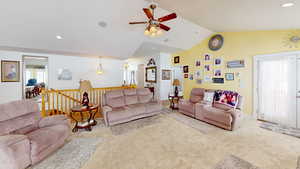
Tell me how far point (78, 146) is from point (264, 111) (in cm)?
507

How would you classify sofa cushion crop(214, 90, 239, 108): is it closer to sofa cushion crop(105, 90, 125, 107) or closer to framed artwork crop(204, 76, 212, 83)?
framed artwork crop(204, 76, 212, 83)

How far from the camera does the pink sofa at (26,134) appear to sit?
1.51 metres

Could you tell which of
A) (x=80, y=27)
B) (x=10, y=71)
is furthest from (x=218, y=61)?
(x=10, y=71)

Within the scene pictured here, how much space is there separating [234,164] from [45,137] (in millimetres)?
3054

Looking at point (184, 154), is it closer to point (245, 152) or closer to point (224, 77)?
point (245, 152)

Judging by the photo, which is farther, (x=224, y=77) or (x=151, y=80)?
(x=151, y=80)

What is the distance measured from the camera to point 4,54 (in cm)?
413

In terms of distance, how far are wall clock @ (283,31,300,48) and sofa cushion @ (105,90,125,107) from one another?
489cm

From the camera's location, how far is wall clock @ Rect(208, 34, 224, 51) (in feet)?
14.1

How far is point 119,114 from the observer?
335 cm

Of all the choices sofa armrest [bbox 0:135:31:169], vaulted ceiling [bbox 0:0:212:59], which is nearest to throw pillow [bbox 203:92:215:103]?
vaulted ceiling [bbox 0:0:212:59]

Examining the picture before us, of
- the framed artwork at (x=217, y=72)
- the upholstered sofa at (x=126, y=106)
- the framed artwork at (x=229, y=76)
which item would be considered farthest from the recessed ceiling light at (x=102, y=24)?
the framed artwork at (x=229, y=76)

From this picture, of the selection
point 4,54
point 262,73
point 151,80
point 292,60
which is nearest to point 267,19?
point 292,60

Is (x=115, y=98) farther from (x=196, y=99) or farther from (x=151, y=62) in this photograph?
(x=151, y=62)
